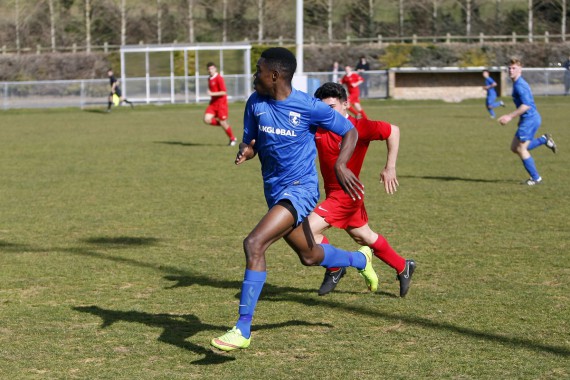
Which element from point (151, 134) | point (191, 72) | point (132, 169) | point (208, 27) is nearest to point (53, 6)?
point (208, 27)

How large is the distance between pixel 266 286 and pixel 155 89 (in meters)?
38.8

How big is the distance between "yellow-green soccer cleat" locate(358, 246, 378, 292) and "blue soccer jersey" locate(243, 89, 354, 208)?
145cm

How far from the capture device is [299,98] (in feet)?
20.5

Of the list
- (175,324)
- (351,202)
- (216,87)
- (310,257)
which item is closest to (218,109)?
(216,87)

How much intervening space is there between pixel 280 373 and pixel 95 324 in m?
1.84

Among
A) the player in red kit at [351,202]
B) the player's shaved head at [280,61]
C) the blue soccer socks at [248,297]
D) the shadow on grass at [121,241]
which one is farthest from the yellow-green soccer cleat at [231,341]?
the shadow on grass at [121,241]

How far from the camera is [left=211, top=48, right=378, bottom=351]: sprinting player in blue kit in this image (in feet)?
19.7

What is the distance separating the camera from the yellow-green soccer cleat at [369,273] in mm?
7602

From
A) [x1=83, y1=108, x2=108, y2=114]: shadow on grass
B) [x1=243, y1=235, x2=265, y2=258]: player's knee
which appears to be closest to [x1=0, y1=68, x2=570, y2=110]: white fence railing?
[x1=83, y1=108, x2=108, y2=114]: shadow on grass

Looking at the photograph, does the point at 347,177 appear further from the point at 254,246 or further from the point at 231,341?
the point at 231,341

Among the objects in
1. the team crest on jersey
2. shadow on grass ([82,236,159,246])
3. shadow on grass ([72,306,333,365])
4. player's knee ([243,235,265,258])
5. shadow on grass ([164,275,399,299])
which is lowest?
shadow on grass ([82,236,159,246])

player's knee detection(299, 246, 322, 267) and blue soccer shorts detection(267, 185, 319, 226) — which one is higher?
blue soccer shorts detection(267, 185, 319, 226)

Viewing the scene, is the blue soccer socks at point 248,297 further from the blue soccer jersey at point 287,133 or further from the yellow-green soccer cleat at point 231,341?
the blue soccer jersey at point 287,133

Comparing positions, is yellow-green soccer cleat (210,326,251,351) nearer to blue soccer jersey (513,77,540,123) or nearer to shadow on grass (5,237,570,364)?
shadow on grass (5,237,570,364)
